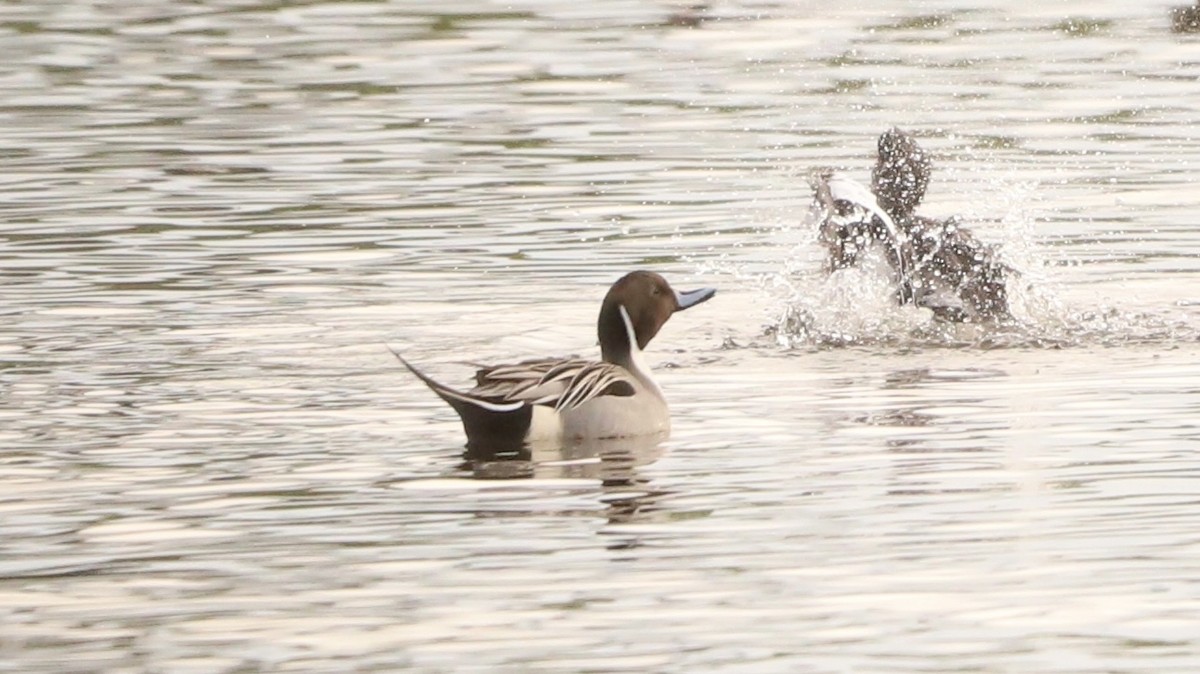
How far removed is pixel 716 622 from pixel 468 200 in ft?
34.6

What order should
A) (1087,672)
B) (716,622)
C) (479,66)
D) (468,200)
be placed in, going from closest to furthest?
(1087,672)
(716,622)
(468,200)
(479,66)

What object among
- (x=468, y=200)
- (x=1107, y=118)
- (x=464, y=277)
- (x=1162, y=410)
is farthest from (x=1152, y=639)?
(x=1107, y=118)

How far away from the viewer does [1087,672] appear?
23.9 feet

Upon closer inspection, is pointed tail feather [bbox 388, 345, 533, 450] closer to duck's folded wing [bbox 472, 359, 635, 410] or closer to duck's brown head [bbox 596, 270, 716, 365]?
duck's folded wing [bbox 472, 359, 635, 410]

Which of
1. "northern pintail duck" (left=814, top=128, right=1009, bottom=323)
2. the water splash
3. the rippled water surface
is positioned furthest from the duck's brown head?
"northern pintail duck" (left=814, top=128, right=1009, bottom=323)

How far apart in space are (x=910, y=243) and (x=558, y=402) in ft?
12.3

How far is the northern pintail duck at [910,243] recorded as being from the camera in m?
13.7

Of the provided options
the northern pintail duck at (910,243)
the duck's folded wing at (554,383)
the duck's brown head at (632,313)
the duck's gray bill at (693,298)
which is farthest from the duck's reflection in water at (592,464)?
the northern pintail duck at (910,243)

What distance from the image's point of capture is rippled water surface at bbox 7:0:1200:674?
7996mm

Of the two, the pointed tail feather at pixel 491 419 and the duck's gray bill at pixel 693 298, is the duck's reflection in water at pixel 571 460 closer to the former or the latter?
the pointed tail feather at pixel 491 419

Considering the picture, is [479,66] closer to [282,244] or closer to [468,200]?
[468,200]

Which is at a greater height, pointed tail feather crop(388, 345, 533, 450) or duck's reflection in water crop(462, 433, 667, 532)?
pointed tail feather crop(388, 345, 533, 450)

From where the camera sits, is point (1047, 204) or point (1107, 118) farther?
point (1107, 118)

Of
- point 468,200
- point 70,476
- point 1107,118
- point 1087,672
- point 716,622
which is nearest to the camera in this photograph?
point 1087,672
